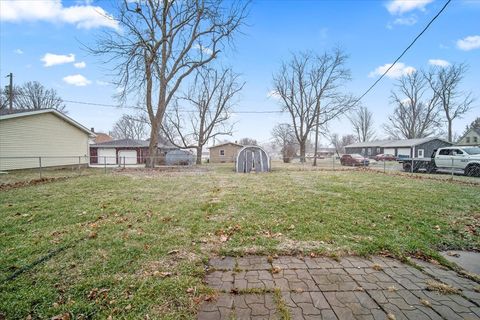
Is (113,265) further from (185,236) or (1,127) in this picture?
(1,127)

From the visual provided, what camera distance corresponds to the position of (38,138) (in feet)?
51.2

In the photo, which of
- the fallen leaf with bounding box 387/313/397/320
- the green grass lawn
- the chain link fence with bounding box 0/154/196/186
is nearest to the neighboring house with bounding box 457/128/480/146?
the green grass lawn

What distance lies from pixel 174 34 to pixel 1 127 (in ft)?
41.0

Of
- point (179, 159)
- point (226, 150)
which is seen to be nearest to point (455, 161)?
point (179, 159)

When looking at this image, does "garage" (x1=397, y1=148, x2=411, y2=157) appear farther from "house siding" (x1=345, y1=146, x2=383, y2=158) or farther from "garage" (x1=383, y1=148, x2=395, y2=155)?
"house siding" (x1=345, y1=146, x2=383, y2=158)

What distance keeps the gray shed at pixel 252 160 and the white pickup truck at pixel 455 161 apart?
9424mm

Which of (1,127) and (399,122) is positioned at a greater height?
(399,122)

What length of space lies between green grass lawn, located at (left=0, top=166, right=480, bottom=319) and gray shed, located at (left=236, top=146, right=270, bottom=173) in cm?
1012

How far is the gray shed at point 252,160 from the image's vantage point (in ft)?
55.4

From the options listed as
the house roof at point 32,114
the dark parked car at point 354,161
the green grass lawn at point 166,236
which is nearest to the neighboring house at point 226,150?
the dark parked car at point 354,161

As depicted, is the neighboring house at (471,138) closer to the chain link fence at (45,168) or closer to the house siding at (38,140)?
the chain link fence at (45,168)

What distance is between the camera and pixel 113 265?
8.96ft

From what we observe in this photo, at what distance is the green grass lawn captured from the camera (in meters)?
2.19

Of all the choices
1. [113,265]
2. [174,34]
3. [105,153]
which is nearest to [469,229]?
[113,265]
